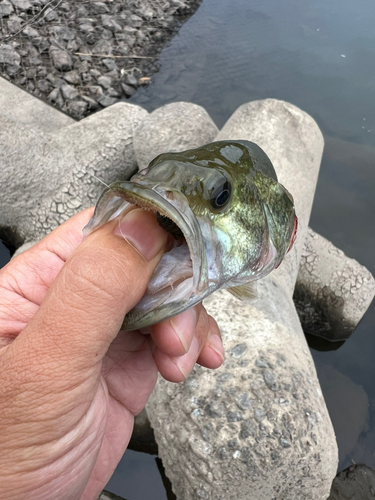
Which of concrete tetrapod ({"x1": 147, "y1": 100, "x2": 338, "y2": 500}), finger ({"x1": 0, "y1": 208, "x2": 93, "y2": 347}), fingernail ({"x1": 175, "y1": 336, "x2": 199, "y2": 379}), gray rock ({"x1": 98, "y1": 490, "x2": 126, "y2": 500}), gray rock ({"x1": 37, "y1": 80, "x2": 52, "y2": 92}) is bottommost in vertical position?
gray rock ({"x1": 98, "y1": 490, "x2": 126, "y2": 500})

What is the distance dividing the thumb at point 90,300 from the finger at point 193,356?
1.72 ft

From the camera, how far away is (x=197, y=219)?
3.38 ft

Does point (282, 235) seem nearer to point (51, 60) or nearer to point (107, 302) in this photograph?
point (107, 302)

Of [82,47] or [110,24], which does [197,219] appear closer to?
[82,47]

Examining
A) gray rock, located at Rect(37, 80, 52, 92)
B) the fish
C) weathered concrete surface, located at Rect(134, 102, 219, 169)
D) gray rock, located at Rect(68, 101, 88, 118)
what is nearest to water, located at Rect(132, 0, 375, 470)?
gray rock, located at Rect(68, 101, 88, 118)

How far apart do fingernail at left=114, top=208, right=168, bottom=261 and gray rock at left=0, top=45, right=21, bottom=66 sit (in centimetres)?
443

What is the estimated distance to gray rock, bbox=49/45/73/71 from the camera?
15.4 feet

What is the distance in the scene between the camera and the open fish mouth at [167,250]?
89 centimetres

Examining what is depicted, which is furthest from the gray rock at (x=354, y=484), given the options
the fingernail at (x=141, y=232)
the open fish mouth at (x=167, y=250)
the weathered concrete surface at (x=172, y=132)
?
the weathered concrete surface at (x=172, y=132)

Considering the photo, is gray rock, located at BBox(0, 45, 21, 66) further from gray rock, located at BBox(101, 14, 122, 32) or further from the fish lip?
the fish lip

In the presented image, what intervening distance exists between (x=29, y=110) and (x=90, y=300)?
376 cm

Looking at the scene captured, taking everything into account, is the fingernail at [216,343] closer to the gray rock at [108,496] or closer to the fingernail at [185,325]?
the fingernail at [185,325]

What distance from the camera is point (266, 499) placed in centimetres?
190

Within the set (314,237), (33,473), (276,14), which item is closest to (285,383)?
(33,473)
